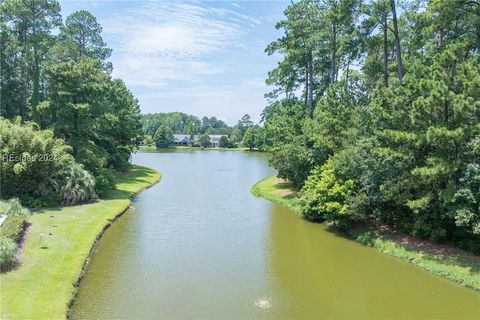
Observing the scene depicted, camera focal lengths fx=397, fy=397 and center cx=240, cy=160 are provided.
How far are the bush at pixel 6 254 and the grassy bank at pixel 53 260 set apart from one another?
34 centimetres

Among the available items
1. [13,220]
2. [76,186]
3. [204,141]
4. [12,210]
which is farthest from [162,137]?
[13,220]

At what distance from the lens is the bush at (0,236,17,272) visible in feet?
46.7

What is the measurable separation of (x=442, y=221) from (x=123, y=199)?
72.6 ft

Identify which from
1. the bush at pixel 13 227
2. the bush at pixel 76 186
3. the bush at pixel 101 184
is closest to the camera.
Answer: the bush at pixel 13 227

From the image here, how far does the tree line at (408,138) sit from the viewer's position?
1692cm

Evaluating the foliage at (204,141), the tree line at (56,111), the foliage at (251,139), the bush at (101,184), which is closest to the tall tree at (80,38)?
the tree line at (56,111)

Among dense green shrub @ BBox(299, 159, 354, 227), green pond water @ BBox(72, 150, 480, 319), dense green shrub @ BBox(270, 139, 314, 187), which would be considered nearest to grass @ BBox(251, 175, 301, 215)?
dense green shrub @ BBox(270, 139, 314, 187)

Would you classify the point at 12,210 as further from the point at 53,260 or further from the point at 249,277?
the point at 249,277

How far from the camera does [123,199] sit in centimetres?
3078

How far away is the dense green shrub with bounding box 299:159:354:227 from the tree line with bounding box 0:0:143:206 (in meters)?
15.1

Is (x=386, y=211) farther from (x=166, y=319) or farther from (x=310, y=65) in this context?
(x=310, y=65)

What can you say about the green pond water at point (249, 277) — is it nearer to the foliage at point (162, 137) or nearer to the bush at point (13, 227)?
the bush at point (13, 227)

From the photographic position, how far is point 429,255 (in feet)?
59.9

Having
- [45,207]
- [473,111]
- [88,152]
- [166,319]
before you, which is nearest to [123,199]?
[88,152]
